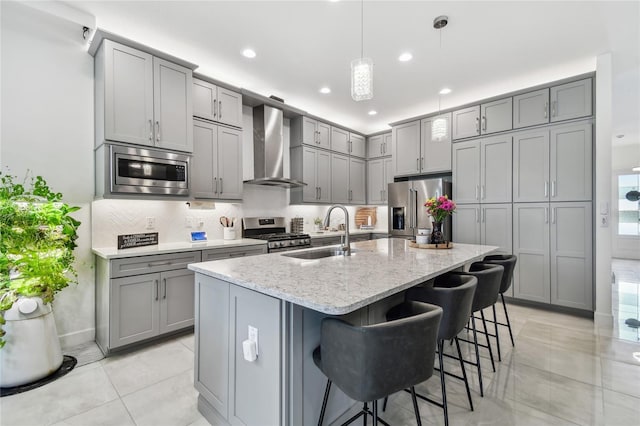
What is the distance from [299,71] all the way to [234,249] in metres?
2.39

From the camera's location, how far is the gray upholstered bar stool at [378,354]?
108 cm

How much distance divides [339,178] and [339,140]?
702 mm

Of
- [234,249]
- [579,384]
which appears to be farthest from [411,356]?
[234,249]

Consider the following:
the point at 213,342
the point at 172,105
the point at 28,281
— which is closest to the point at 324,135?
the point at 172,105

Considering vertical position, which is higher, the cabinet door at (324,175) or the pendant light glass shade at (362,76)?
the pendant light glass shade at (362,76)

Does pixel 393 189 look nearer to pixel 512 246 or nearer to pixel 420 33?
pixel 512 246

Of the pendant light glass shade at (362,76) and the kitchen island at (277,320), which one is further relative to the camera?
the pendant light glass shade at (362,76)

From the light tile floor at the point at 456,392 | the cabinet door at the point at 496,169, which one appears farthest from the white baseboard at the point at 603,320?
the cabinet door at the point at 496,169

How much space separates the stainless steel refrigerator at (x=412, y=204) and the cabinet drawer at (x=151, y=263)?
10.6ft

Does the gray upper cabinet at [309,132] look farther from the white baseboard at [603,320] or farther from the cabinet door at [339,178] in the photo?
the white baseboard at [603,320]

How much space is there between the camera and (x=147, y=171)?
2.80 meters

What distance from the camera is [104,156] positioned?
2604 mm

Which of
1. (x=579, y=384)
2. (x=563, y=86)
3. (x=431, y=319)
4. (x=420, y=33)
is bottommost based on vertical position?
(x=579, y=384)

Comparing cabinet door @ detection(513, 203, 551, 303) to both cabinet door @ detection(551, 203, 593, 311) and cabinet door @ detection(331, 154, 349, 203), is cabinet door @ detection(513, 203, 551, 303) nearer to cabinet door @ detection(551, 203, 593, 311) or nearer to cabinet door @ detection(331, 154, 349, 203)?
cabinet door @ detection(551, 203, 593, 311)
